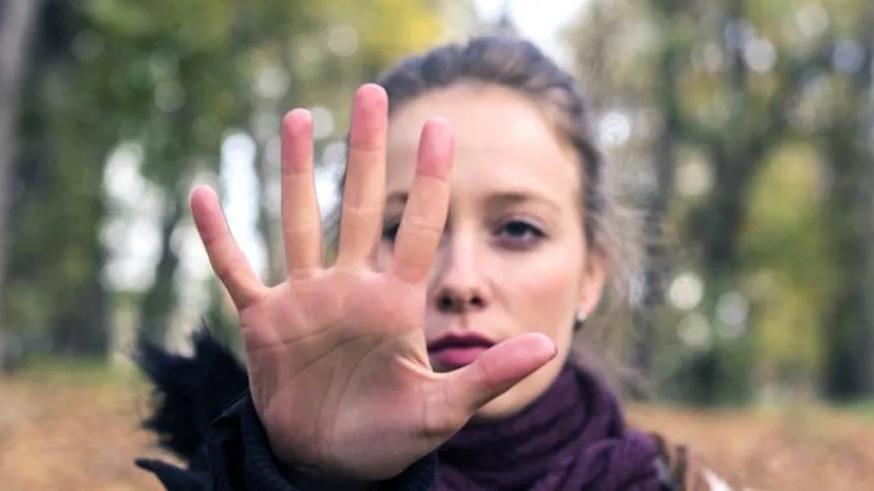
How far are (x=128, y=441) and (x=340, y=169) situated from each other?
4639 mm

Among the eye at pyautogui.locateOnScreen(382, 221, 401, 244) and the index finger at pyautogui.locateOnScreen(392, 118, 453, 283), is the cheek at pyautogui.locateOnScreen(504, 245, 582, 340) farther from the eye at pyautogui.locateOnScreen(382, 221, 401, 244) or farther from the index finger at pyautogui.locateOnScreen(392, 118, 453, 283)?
the index finger at pyautogui.locateOnScreen(392, 118, 453, 283)

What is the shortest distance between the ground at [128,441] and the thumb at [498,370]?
2.74 meters

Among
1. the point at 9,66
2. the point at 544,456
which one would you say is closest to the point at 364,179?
the point at 544,456

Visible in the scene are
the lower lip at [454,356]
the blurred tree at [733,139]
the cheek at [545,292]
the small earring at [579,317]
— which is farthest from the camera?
the blurred tree at [733,139]

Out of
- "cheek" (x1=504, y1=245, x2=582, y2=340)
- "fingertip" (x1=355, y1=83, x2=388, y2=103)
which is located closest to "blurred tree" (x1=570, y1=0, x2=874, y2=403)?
"cheek" (x1=504, y1=245, x2=582, y2=340)

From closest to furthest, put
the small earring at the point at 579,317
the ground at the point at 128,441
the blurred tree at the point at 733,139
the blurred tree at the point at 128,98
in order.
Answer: the small earring at the point at 579,317
the ground at the point at 128,441
the blurred tree at the point at 128,98
the blurred tree at the point at 733,139

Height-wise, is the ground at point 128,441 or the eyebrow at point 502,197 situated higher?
the eyebrow at point 502,197

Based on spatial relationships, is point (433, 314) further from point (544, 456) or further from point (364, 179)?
point (364, 179)

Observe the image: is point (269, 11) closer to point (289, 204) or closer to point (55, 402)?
point (55, 402)

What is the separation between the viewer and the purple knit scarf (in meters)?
1.80

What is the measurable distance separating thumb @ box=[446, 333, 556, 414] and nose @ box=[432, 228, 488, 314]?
44 centimetres

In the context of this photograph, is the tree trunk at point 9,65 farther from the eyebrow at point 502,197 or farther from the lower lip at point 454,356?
the lower lip at point 454,356

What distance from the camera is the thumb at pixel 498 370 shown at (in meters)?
1.32

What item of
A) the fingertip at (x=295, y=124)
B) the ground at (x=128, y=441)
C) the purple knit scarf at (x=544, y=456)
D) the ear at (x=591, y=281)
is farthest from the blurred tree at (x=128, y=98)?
the fingertip at (x=295, y=124)
